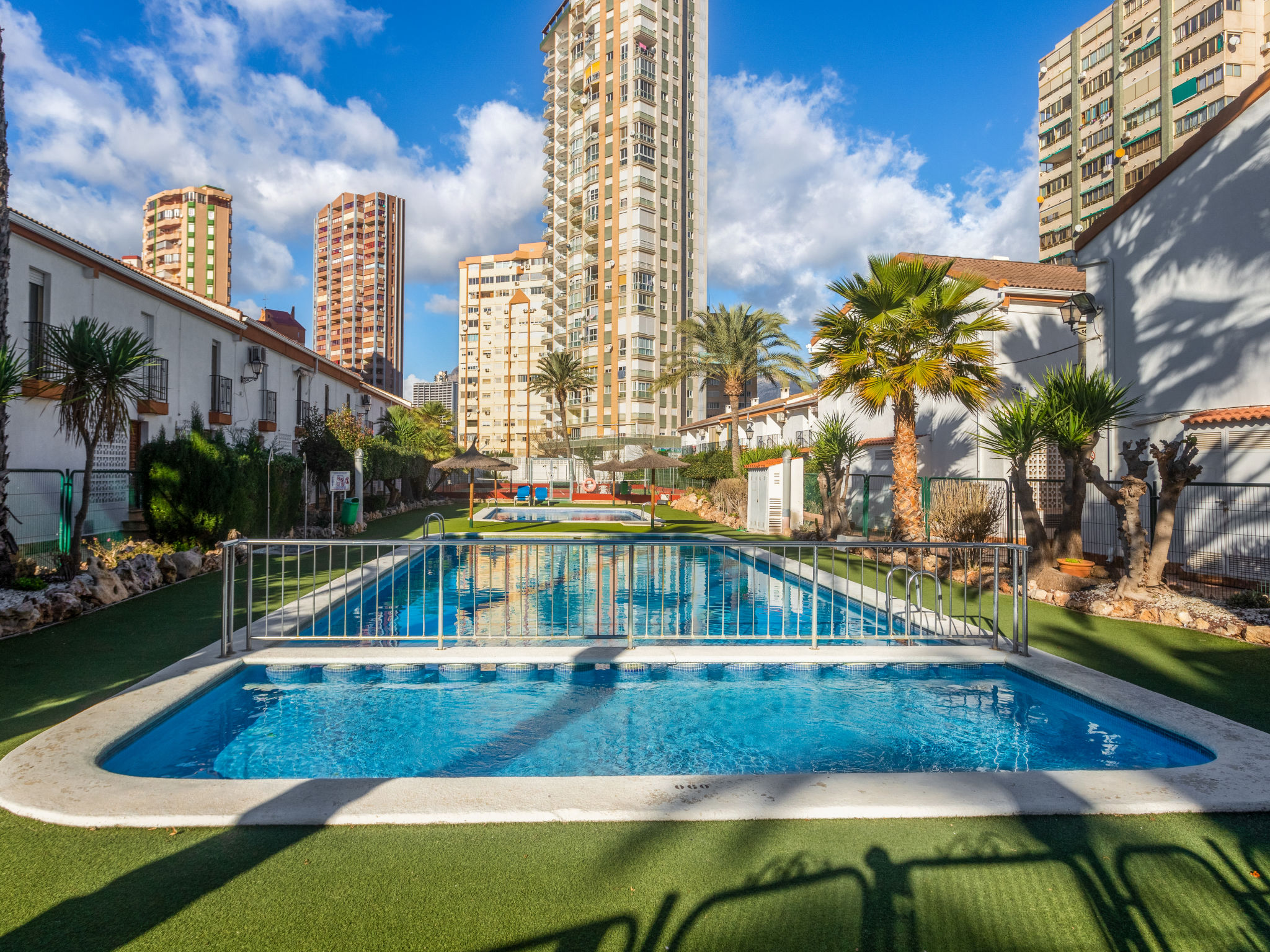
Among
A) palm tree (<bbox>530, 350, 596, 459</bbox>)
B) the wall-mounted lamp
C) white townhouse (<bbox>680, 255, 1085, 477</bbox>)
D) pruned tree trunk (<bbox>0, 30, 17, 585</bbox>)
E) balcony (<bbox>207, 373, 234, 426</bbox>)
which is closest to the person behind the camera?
pruned tree trunk (<bbox>0, 30, 17, 585</bbox>)

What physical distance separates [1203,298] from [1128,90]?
184 feet

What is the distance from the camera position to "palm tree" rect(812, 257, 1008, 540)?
1434 centimetres

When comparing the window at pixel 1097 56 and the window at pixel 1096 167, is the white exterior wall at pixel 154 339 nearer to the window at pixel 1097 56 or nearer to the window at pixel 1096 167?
the window at pixel 1096 167

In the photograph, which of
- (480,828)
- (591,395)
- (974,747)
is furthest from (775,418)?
(591,395)

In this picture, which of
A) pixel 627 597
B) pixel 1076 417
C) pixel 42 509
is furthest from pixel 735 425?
pixel 42 509

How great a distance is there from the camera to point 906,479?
14.6 m

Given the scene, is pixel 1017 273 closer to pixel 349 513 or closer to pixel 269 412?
pixel 349 513

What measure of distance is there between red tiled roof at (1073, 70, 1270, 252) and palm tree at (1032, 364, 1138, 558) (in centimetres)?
498

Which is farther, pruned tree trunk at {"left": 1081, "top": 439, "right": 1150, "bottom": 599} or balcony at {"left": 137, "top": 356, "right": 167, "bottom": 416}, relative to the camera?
balcony at {"left": 137, "top": 356, "right": 167, "bottom": 416}

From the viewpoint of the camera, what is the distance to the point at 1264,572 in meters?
10.6

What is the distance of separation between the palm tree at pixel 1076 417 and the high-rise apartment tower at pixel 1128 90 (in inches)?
1385

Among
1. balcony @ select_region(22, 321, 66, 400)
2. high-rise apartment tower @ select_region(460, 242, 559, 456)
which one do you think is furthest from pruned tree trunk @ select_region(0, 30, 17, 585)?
high-rise apartment tower @ select_region(460, 242, 559, 456)

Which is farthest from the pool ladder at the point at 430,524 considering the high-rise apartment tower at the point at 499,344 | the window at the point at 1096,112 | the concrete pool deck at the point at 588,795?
the high-rise apartment tower at the point at 499,344

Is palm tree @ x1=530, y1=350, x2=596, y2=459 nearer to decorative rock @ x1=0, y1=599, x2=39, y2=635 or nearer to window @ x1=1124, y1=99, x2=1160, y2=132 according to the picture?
decorative rock @ x1=0, y1=599, x2=39, y2=635
